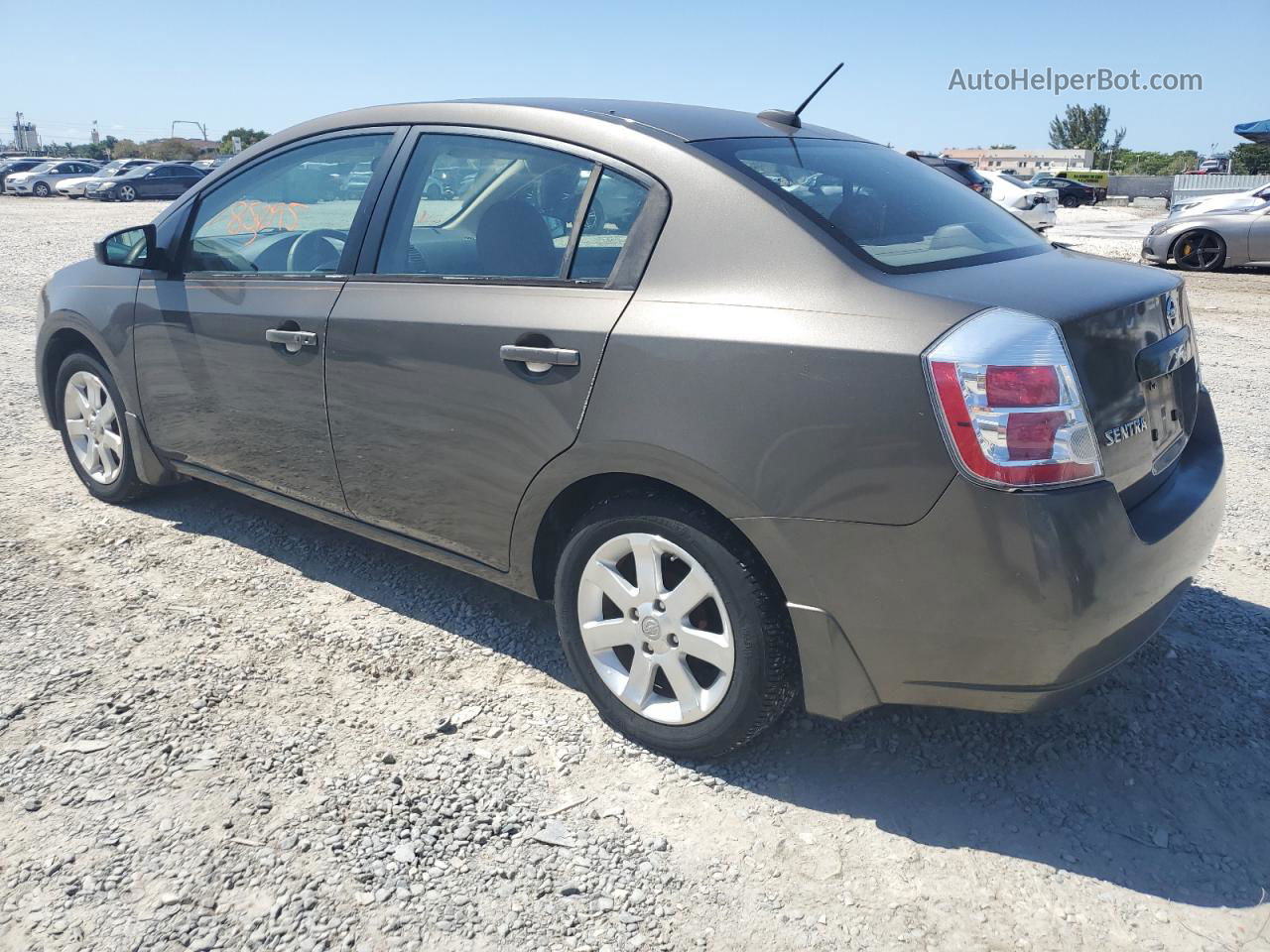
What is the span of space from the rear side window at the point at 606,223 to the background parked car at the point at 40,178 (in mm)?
44770

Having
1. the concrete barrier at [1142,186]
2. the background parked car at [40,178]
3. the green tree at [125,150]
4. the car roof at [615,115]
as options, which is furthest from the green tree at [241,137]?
the car roof at [615,115]

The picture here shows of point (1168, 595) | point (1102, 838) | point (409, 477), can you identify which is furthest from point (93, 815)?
point (1168, 595)

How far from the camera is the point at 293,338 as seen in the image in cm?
358

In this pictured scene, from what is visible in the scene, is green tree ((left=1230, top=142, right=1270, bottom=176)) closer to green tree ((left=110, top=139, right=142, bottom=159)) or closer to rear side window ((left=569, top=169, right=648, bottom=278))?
rear side window ((left=569, top=169, right=648, bottom=278))

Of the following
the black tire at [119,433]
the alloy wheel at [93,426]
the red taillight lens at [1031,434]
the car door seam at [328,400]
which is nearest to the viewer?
the red taillight lens at [1031,434]

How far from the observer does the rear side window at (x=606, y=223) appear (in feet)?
9.53

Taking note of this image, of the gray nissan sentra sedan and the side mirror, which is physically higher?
the side mirror

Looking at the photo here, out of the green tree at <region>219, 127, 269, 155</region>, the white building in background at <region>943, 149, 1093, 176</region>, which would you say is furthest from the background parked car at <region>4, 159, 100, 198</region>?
the white building in background at <region>943, 149, 1093, 176</region>

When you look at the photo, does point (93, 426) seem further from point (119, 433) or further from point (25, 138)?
point (25, 138)

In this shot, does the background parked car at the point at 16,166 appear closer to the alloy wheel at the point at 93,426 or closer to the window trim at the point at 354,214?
the alloy wheel at the point at 93,426

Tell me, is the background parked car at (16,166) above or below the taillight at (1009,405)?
above

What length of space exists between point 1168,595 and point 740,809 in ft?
4.04

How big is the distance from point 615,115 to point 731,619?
1546 millimetres

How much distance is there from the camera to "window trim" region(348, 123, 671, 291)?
2.85m
